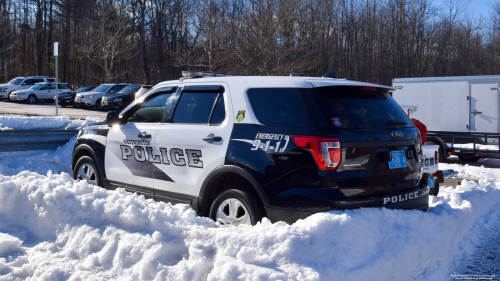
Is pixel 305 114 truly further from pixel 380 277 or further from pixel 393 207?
pixel 380 277

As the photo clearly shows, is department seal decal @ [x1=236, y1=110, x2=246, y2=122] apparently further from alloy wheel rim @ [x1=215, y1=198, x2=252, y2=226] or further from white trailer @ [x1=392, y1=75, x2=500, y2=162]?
white trailer @ [x1=392, y1=75, x2=500, y2=162]

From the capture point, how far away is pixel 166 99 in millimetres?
5137

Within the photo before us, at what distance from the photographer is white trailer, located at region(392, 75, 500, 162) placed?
11.5 meters

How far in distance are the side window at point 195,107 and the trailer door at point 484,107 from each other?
10.4 metres

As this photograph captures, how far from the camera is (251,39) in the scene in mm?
29625

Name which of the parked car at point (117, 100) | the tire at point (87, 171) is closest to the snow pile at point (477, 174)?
the tire at point (87, 171)

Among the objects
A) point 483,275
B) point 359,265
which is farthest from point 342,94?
point 483,275

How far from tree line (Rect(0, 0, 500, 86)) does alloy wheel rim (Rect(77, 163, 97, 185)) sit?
2271 centimetres

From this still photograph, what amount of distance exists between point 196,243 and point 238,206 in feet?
2.07

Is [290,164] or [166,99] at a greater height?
[166,99]

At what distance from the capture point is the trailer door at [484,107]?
12023mm

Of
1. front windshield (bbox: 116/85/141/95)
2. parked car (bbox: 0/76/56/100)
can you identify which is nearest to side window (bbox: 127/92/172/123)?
front windshield (bbox: 116/85/141/95)

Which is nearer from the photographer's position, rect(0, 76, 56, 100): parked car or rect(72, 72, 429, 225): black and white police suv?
rect(72, 72, 429, 225): black and white police suv

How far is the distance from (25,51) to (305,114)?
6028cm
